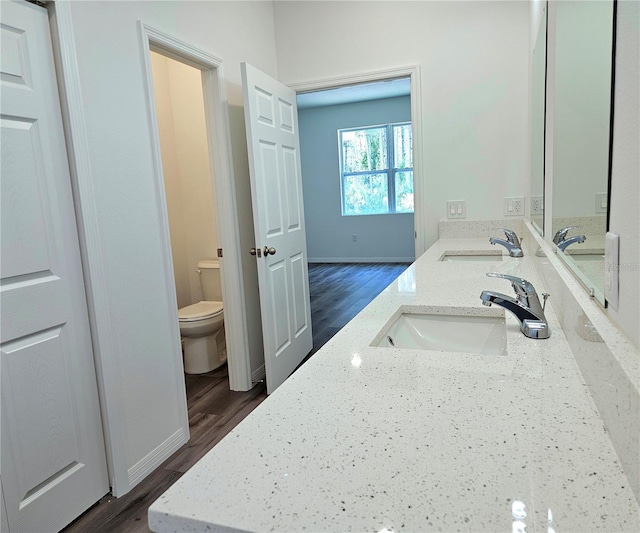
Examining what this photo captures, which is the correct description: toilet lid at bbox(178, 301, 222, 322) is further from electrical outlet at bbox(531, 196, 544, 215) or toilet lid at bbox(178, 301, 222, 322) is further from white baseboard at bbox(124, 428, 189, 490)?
electrical outlet at bbox(531, 196, 544, 215)

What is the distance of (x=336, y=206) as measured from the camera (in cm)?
784

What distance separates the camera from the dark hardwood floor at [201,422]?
1706 millimetres

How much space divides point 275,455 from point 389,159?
7.22 m

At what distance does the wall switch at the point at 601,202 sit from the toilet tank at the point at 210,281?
117 inches

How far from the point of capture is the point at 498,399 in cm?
75

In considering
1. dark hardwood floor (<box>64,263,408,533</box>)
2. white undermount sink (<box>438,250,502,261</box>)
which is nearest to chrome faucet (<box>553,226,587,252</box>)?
white undermount sink (<box>438,250,502,261</box>)

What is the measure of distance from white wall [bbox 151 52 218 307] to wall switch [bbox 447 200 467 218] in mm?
1708

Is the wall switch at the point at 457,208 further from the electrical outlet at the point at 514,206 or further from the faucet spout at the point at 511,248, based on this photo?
the faucet spout at the point at 511,248

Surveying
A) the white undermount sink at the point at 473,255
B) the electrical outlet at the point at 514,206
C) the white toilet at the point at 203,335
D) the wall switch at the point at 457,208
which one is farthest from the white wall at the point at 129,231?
the electrical outlet at the point at 514,206

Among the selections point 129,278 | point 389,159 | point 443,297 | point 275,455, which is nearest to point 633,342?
point 275,455

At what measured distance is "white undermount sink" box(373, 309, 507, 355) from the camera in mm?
1273

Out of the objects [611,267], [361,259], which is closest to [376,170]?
[361,259]

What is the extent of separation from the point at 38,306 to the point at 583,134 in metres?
1.71

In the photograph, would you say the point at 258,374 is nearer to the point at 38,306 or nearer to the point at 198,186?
the point at 198,186
